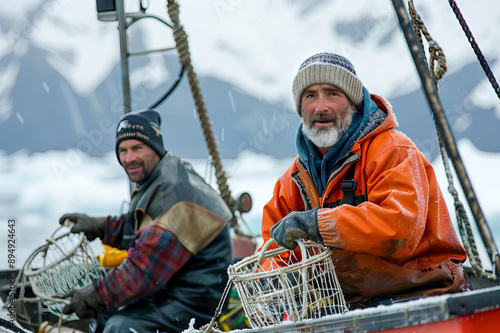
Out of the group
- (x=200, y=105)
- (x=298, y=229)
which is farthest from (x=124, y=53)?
(x=298, y=229)

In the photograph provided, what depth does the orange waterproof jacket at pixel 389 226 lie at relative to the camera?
2.08 metres

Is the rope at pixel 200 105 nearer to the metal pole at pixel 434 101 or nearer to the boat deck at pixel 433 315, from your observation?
the metal pole at pixel 434 101

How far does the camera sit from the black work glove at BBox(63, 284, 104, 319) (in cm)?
368

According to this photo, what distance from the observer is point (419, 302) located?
179 cm

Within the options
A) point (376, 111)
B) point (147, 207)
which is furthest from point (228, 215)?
point (376, 111)

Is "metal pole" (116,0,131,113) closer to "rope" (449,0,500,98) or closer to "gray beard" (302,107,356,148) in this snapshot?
"gray beard" (302,107,356,148)

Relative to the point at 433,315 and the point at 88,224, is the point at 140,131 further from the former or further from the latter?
the point at 433,315

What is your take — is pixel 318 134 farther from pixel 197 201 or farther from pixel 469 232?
pixel 469 232

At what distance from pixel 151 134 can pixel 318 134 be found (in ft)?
6.22

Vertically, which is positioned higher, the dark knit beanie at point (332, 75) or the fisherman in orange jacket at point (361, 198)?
the dark knit beanie at point (332, 75)

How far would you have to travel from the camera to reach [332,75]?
2559 millimetres

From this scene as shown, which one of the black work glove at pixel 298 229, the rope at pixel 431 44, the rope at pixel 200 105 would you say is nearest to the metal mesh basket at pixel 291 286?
the black work glove at pixel 298 229

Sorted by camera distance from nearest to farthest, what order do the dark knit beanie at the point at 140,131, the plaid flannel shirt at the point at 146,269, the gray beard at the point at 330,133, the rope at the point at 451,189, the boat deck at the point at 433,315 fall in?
the boat deck at the point at 433,315 → the gray beard at the point at 330,133 → the rope at the point at 451,189 → the plaid flannel shirt at the point at 146,269 → the dark knit beanie at the point at 140,131

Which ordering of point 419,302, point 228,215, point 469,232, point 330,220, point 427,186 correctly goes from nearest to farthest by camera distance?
point 419,302, point 330,220, point 427,186, point 469,232, point 228,215
